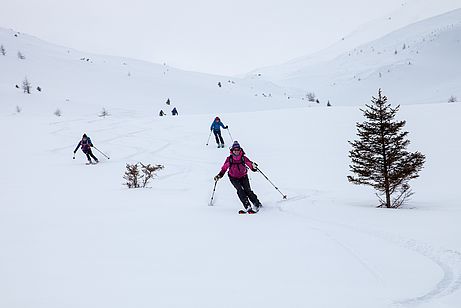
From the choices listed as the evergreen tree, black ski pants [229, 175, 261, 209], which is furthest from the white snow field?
the evergreen tree

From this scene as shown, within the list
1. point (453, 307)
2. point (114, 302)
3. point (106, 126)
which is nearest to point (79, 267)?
point (114, 302)

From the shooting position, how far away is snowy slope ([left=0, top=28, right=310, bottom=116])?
34.1 m

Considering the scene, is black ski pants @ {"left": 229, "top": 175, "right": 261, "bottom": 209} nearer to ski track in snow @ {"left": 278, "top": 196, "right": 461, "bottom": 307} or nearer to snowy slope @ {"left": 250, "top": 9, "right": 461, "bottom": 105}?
ski track in snow @ {"left": 278, "top": 196, "right": 461, "bottom": 307}

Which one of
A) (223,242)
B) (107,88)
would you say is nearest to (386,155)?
(223,242)

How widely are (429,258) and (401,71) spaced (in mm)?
51309

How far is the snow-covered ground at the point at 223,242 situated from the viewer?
344 cm

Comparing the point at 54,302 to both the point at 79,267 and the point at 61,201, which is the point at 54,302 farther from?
the point at 61,201

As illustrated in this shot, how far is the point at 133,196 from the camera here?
30.0ft

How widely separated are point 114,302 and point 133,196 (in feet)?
19.8

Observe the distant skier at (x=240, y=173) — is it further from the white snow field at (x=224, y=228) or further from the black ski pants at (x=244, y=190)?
the white snow field at (x=224, y=228)

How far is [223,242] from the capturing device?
5.12 meters

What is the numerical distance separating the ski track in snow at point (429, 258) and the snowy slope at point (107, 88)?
1247 inches

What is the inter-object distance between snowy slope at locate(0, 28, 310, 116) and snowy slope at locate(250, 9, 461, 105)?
30.8 ft

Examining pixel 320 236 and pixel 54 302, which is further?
pixel 320 236
